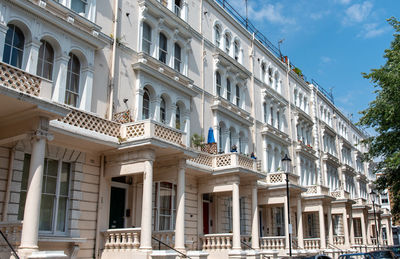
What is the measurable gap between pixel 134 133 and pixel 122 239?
386 centimetres

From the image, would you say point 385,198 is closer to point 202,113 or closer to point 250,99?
point 250,99

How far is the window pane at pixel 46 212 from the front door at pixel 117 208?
2938 mm

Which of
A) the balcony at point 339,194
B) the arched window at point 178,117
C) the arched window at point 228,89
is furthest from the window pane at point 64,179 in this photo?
the balcony at point 339,194

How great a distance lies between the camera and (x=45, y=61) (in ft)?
48.2

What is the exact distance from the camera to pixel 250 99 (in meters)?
28.3

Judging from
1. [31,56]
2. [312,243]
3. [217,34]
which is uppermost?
[217,34]

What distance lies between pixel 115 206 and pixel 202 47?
11253mm

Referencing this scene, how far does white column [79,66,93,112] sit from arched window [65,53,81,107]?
0.66ft

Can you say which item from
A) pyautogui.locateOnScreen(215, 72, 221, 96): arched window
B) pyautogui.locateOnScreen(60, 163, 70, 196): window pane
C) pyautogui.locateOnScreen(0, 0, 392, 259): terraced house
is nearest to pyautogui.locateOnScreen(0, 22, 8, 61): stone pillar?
pyautogui.locateOnScreen(0, 0, 392, 259): terraced house

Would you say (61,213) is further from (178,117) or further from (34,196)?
(178,117)

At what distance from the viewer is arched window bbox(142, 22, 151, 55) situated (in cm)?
1945

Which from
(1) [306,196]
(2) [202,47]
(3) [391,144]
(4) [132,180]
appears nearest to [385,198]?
(1) [306,196]

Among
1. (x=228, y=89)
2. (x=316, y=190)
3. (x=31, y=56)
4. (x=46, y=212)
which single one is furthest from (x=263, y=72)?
(x=46, y=212)

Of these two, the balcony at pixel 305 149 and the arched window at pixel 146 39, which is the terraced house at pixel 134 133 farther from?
the balcony at pixel 305 149
